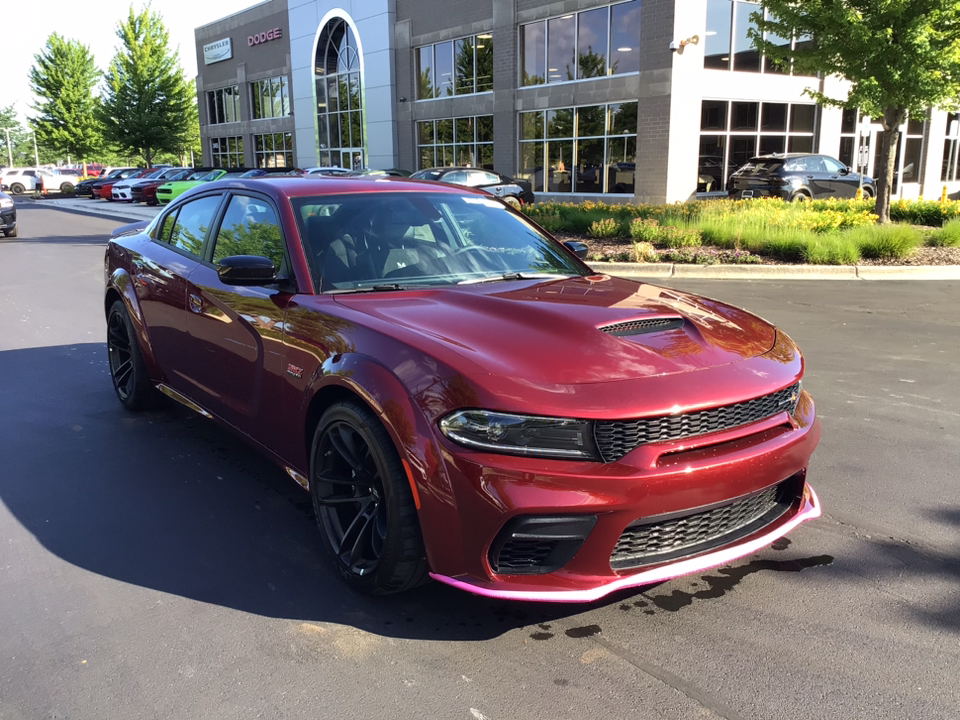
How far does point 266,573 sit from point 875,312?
818 centimetres

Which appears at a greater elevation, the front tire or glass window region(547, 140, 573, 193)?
glass window region(547, 140, 573, 193)

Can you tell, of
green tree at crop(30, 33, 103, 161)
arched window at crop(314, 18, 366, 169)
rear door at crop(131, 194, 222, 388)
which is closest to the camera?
rear door at crop(131, 194, 222, 388)

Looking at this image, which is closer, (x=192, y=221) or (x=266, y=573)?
(x=266, y=573)

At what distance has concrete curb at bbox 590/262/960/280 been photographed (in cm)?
1222

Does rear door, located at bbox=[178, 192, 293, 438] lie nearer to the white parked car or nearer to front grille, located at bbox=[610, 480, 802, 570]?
front grille, located at bbox=[610, 480, 802, 570]

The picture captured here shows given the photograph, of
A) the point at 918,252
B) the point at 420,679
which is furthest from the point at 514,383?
the point at 918,252

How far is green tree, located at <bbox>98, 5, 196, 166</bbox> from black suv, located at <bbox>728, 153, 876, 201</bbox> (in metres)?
38.9

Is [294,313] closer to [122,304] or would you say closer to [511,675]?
[511,675]

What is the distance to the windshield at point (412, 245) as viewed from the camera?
3.82 meters

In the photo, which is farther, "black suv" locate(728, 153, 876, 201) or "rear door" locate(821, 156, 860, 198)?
"rear door" locate(821, 156, 860, 198)

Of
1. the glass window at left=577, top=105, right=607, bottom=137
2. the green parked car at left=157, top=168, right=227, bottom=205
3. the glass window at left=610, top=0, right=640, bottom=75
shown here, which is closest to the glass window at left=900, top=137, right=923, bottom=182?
the glass window at left=577, top=105, right=607, bottom=137

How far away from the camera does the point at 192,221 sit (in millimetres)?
5000

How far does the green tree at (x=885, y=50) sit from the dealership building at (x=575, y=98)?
6.04m

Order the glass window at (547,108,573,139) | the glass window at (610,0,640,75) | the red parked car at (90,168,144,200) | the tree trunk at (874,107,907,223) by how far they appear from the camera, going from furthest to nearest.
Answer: the red parked car at (90,168,144,200) → the glass window at (547,108,573,139) → the glass window at (610,0,640,75) → the tree trunk at (874,107,907,223)
